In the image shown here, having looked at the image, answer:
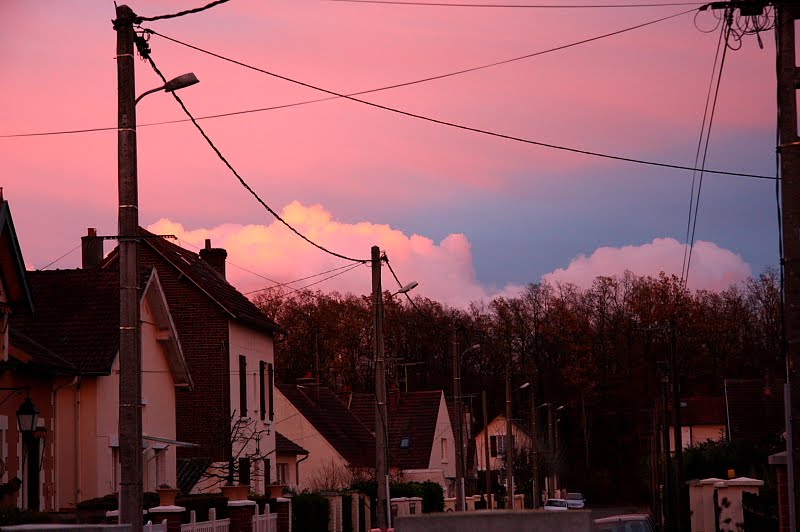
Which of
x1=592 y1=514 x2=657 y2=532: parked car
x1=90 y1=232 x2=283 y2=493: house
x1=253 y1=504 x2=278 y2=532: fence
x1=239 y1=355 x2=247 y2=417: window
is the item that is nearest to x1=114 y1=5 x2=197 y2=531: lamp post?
x1=592 y1=514 x2=657 y2=532: parked car

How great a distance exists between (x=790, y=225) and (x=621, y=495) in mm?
82196

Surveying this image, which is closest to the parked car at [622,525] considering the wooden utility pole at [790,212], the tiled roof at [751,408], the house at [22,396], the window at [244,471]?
the wooden utility pole at [790,212]

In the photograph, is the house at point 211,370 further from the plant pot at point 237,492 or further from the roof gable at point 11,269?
the roof gable at point 11,269

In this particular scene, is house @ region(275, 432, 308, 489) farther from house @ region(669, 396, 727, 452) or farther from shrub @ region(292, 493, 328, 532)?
house @ region(669, 396, 727, 452)

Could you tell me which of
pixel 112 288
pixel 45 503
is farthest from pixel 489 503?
pixel 45 503

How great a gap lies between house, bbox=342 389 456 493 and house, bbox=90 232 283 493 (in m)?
20.6

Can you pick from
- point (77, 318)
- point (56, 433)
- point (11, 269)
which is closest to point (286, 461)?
point (77, 318)

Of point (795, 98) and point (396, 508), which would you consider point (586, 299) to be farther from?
point (795, 98)

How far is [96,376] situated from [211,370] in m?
12.0

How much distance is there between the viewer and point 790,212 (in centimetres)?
1366

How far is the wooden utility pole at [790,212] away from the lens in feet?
44.3

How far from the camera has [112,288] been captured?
29953mm

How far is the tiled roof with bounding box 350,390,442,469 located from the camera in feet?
205

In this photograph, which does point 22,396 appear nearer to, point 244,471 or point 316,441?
point 244,471
